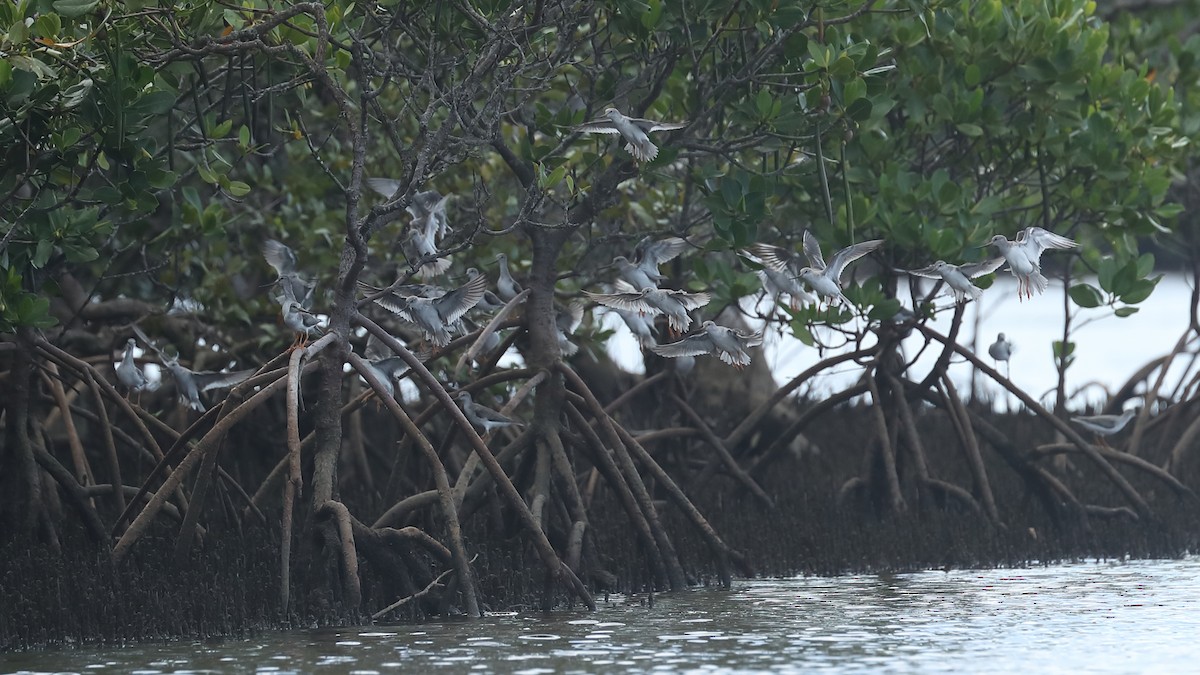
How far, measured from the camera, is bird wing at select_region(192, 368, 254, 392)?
8.12 meters

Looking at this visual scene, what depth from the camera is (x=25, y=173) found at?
6320 mm

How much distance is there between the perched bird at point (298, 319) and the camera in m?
7.37

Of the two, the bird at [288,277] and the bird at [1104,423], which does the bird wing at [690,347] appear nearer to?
the bird at [288,277]

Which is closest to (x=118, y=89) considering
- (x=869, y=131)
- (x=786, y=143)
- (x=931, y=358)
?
(x=786, y=143)

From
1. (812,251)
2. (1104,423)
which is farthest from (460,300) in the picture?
(1104,423)

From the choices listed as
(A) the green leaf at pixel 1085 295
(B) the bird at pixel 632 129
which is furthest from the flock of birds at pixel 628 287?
(A) the green leaf at pixel 1085 295

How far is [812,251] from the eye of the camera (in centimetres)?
A: 770

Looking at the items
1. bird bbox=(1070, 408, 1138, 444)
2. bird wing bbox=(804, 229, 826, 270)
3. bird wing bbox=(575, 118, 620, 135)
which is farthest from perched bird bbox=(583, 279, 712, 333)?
bird bbox=(1070, 408, 1138, 444)

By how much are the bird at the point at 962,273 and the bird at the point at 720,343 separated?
83 centimetres

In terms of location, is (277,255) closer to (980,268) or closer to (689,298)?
(689,298)

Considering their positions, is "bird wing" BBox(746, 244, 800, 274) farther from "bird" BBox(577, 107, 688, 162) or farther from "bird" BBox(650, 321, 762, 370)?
"bird" BBox(577, 107, 688, 162)

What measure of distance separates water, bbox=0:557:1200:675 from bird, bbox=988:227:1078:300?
1375 mm

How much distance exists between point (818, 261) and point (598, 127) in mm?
1237

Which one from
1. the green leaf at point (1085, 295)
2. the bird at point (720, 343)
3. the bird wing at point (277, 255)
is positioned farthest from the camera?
the green leaf at point (1085, 295)
